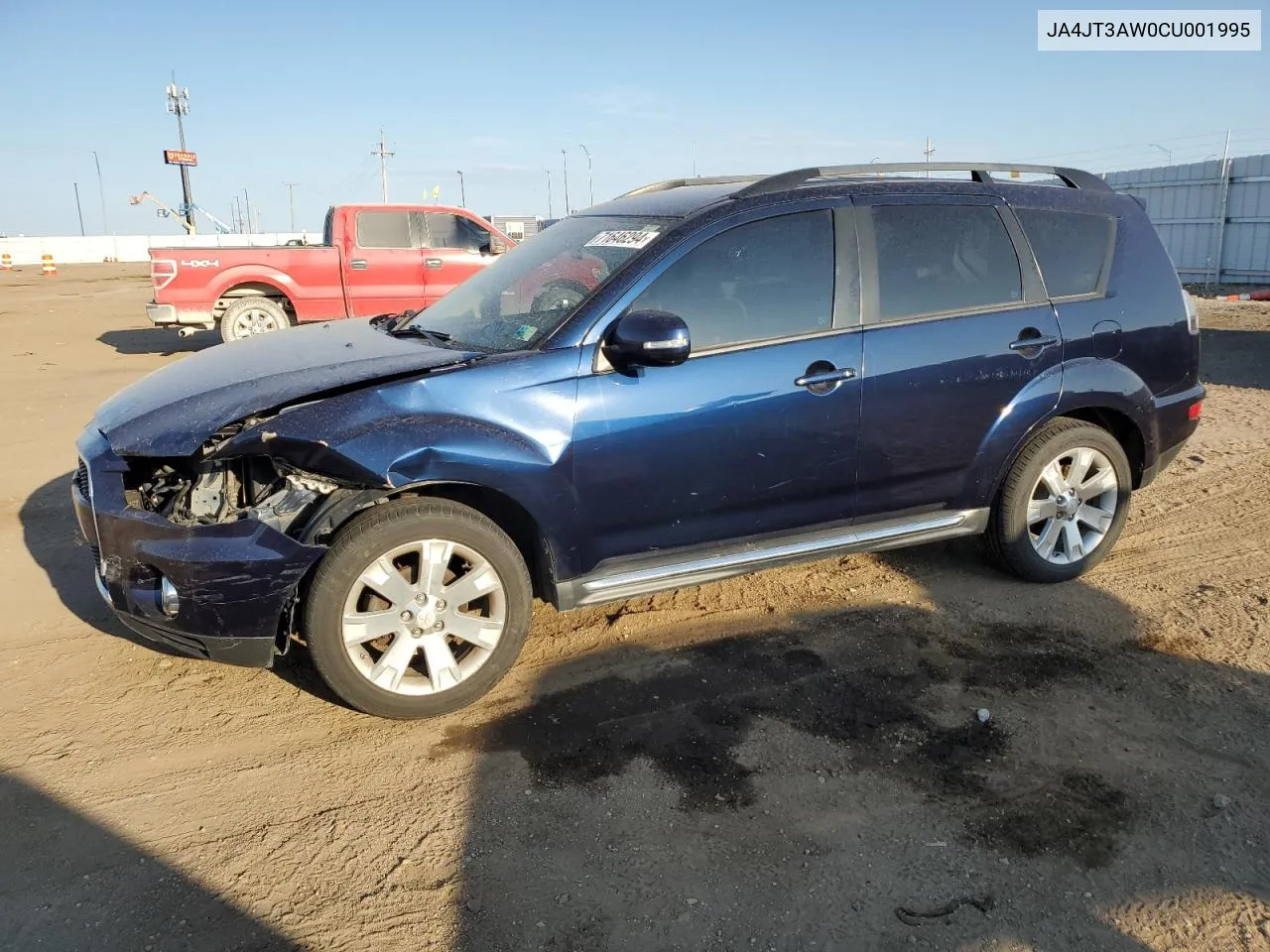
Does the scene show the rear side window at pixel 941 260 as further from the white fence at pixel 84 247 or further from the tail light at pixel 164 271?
the white fence at pixel 84 247

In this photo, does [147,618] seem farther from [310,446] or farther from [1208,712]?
[1208,712]

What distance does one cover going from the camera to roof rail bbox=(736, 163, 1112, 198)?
13.1 ft

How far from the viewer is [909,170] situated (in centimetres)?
439

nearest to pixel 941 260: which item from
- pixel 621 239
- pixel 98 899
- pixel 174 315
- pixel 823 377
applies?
pixel 823 377

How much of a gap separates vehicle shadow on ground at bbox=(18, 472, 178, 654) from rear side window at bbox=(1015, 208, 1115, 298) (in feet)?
14.2

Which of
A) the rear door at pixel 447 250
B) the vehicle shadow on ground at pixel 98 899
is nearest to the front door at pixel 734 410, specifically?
the vehicle shadow on ground at pixel 98 899

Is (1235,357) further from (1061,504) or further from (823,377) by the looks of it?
(823,377)

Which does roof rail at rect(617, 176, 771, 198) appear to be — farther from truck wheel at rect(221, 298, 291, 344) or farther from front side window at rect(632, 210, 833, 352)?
truck wheel at rect(221, 298, 291, 344)

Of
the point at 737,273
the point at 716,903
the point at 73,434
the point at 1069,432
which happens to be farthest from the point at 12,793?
the point at 73,434

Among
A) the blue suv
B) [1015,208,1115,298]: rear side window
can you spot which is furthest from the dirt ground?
[1015,208,1115,298]: rear side window

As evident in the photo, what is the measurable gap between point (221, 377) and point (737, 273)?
210 cm

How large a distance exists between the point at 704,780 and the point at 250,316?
10.8 metres

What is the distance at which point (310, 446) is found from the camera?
3.16m

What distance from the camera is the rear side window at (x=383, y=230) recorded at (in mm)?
12281
